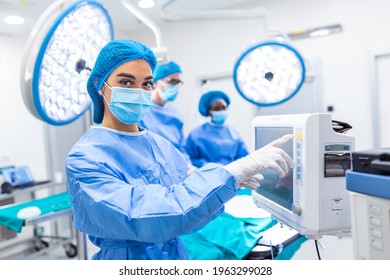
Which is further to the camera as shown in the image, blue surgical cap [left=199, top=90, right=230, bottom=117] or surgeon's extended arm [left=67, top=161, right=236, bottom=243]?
blue surgical cap [left=199, top=90, right=230, bottom=117]

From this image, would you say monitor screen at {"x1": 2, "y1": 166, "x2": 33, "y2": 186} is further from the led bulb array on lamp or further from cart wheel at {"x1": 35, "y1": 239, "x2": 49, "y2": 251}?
the led bulb array on lamp

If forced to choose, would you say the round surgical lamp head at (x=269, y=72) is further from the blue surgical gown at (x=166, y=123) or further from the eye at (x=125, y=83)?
the blue surgical gown at (x=166, y=123)

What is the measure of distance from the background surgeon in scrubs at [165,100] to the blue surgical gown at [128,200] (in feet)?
3.58

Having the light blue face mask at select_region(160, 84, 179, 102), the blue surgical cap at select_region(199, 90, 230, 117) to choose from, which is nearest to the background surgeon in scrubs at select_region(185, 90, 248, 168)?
the blue surgical cap at select_region(199, 90, 230, 117)

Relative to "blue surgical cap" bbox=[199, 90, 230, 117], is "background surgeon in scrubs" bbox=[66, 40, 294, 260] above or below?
below

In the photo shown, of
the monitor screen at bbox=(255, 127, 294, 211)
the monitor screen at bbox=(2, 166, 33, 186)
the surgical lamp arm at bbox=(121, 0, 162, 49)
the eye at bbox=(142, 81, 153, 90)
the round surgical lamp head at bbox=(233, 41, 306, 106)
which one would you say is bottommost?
the monitor screen at bbox=(2, 166, 33, 186)

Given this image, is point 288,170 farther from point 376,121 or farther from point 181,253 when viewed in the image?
point 376,121

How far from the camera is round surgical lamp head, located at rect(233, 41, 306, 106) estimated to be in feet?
4.59

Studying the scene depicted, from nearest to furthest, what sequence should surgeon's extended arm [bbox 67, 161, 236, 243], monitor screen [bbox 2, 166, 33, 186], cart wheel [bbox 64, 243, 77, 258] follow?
surgeon's extended arm [bbox 67, 161, 236, 243] < monitor screen [bbox 2, 166, 33, 186] < cart wheel [bbox 64, 243, 77, 258]

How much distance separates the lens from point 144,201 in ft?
2.67

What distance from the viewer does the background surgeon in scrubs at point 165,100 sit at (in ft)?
6.87

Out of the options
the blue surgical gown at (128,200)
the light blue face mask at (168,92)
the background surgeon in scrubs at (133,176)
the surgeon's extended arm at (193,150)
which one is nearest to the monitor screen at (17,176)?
the surgeon's extended arm at (193,150)

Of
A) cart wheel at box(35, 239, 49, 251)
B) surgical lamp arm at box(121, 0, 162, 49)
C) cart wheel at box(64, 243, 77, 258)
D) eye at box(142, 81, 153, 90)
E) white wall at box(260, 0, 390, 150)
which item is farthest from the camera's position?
cart wheel at box(35, 239, 49, 251)
